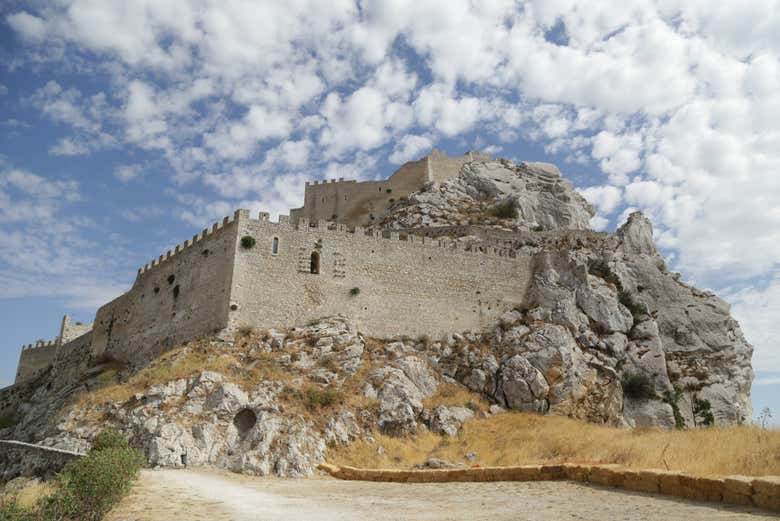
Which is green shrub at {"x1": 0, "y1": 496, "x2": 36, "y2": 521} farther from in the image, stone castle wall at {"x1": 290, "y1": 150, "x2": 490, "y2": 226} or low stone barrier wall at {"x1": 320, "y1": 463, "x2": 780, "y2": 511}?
stone castle wall at {"x1": 290, "y1": 150, "x2": 490, "y2": 226}

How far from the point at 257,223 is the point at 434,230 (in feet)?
52.0

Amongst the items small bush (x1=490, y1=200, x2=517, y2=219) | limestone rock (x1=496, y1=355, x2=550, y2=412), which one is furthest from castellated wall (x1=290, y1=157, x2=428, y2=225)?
limestone rock (x1=496, y1=355, x2=550, y2=412)

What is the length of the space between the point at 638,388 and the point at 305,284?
1773 centimetres

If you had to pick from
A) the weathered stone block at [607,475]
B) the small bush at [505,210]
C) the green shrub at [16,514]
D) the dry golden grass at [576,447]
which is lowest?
the green shrub at [16,514]

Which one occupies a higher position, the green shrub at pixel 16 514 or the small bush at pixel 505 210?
the small bush at pixel 505 210

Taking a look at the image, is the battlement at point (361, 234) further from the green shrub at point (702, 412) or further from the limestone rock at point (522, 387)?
the green shrub at point (702, 412)

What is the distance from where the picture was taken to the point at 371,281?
28.9 meters

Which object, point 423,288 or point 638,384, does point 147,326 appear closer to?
point 423,288

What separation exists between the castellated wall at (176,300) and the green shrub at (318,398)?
18.3 ft

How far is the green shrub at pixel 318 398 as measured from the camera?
2211 centimetres

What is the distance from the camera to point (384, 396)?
23.7m

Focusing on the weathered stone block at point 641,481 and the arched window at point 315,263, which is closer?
the weathered stone block at point 641,481

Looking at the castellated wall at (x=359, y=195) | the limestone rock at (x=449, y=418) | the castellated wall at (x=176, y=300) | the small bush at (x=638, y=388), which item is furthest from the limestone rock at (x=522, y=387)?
the castellated wall at (x=359, y=195)

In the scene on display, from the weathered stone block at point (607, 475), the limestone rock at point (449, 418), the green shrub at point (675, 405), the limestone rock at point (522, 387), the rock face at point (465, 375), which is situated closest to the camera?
the weathered stone block at point (607, 475)
